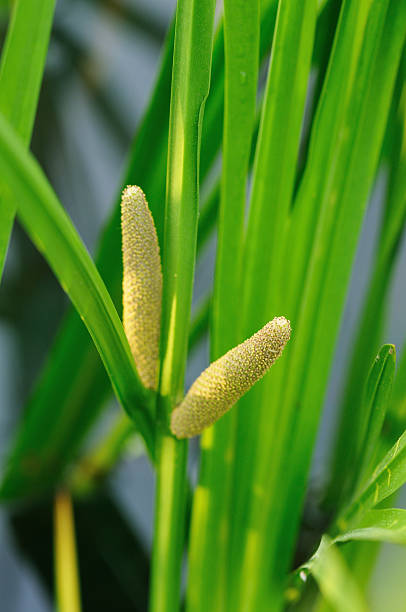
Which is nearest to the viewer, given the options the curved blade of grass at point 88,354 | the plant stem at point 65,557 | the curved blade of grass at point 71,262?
the curved blade of grass at point 71,262

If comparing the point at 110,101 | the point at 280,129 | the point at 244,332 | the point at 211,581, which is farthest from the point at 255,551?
the point at 110,101

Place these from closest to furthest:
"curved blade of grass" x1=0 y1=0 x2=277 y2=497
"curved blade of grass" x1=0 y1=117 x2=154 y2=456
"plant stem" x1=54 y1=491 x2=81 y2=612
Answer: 1. "curved blade of grass" x1=0 y1=117 x2=154 y2=456
2. "curved blade of grass" x1=0 y1=0 x2=277 y2=497
3. "plant stem" x1=54 y1=491 x2=81 y2=612

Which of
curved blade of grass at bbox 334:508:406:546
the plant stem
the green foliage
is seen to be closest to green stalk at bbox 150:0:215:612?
the green foliage

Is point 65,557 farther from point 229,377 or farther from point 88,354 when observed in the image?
point 229,377

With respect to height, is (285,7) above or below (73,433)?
above

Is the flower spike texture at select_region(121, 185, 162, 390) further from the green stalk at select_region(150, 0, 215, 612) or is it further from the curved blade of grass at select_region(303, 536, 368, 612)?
the curved blade of grass at select_region(303, 536, 368, 612)

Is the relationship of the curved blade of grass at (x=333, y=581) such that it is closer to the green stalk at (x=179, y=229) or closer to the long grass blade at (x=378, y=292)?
the green stalk at (x=179, y=229)

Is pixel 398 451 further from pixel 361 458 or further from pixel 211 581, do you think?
pixel 211 581

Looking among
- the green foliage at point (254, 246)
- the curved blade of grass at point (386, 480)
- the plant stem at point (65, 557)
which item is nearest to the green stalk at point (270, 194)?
the green foliage at point (254, 246)
